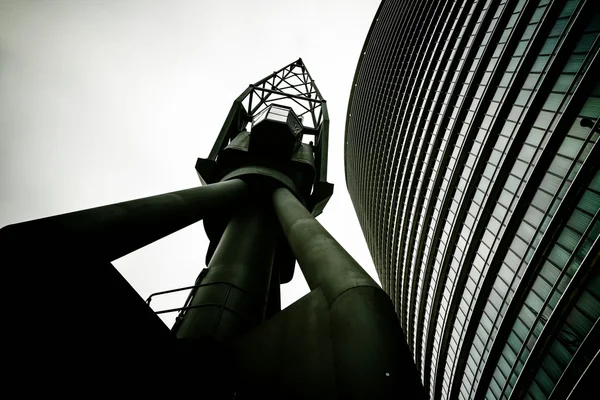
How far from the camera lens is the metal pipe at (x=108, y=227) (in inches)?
96.2

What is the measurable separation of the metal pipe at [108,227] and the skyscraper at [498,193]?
70.1 feet

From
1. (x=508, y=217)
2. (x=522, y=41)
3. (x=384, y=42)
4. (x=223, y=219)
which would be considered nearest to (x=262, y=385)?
(x=223, y=219)

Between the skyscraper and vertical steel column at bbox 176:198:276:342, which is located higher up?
the skyscraper

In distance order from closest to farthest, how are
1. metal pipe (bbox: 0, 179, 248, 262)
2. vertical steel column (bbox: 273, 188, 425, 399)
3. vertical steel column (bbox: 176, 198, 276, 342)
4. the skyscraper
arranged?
1. vertical steel column (bbox: 273, 188, 425, 399)
2. metal pipe (bbox: 0, 179, 248, 262)
3. vertical steel column (bbox: 176, 198, 276, 342)
4. the skyscraper

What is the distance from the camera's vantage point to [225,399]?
106 inches

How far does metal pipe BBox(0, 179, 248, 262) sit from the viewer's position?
8.02 feet

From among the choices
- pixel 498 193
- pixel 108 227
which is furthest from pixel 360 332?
pixel 498 193

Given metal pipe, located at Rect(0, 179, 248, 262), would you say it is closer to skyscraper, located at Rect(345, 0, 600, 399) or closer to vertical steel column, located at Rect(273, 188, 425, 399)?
vertical steel column, located at Rect(273, 188, 425, 399)

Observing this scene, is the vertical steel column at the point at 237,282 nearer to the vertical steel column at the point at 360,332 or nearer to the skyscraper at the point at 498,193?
the vertical steel column at the point at 360,332

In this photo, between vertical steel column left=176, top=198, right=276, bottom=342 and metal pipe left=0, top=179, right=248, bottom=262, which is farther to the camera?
vertical steel column left=176, top=198, right=276, bottom=342

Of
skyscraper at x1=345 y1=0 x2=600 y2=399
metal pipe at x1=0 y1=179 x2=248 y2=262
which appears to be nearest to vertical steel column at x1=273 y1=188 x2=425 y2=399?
metal pipe at x1=0 y1=179 x2=248 y2=262

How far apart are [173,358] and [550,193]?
80.6 ft

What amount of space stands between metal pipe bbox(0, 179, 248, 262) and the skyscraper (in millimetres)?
21353

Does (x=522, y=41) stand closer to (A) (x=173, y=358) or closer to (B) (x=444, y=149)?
(B) (x=444, y=149)
